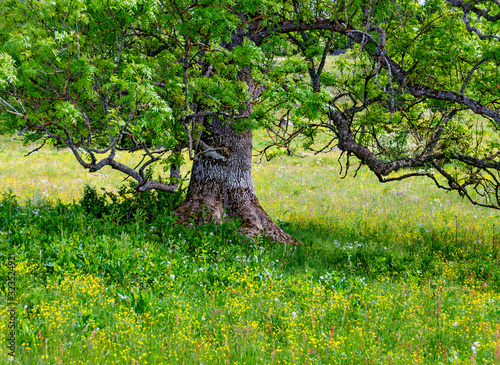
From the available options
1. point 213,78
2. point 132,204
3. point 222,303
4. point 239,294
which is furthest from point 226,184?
point 222,303

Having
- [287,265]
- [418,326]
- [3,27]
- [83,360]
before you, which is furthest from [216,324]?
[3,27]

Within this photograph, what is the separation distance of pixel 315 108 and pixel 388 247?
15.0 feet

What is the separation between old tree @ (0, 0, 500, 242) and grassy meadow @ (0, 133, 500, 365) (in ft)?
4.71

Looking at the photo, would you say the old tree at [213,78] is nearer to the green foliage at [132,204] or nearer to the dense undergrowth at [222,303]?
the green foliage at [132,204]

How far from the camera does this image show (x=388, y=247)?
8.75m

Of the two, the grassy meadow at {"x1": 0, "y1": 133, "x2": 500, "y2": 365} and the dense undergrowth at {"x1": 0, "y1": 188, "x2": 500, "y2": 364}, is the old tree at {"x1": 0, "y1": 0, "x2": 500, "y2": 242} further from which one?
the dense undergrowth at {"x1": 0, "y1": 188, "x2": 500, "y2": 364}

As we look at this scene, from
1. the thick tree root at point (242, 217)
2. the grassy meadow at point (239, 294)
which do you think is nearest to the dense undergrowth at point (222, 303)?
the grassy meadow at point (239, 294)

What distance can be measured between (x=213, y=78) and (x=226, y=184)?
2760mm

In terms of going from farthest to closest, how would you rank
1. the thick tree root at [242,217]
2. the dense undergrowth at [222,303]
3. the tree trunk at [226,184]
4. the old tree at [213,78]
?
the tree trunk at [226,184] < the thick tree root at [242,217] < the old tree at [213,78] < the dense undergrowth at [222,303]

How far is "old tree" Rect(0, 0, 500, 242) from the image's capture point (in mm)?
5465

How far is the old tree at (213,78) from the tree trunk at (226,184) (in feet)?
0.09

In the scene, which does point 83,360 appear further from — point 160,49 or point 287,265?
point 160,49

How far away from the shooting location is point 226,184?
28.5 feet

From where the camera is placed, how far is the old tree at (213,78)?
5.46m
